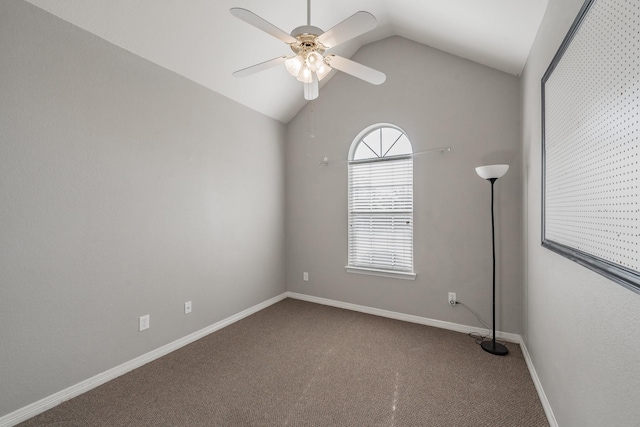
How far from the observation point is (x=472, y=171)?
9.72 feet

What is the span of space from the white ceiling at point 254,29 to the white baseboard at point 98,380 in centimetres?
253

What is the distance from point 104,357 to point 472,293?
3.33 meters

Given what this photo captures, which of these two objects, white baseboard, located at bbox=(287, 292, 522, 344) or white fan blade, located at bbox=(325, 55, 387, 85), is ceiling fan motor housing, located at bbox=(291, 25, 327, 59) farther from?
white baseboard, located at bbox=(287, 292, 522, 344)

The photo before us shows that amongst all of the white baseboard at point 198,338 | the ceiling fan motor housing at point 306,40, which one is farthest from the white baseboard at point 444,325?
the ceiling fan motor housing at point 306,40

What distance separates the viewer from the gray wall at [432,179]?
2.82 meters

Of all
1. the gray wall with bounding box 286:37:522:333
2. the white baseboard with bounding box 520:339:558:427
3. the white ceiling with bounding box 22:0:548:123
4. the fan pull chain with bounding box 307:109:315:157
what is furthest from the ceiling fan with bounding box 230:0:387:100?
the white baseboard with bounding box 520:339:558:427

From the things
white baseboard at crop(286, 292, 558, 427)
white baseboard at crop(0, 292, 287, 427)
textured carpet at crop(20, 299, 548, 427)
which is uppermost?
white baseboard at crop(286, 292, 558, 427)

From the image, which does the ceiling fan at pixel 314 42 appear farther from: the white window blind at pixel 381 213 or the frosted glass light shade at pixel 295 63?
the white window blind at pixel 381 213

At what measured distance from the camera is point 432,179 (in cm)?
318

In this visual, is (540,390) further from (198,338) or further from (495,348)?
(198,338)

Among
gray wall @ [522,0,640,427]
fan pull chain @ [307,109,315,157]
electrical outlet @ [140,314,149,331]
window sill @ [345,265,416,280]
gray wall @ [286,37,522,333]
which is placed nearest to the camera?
gray wall @ [522,0,640,427]

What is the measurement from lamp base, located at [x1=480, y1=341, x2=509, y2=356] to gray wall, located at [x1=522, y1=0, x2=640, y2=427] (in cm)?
21

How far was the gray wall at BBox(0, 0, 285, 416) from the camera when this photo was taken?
5.85ft

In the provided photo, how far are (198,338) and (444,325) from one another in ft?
8.50
